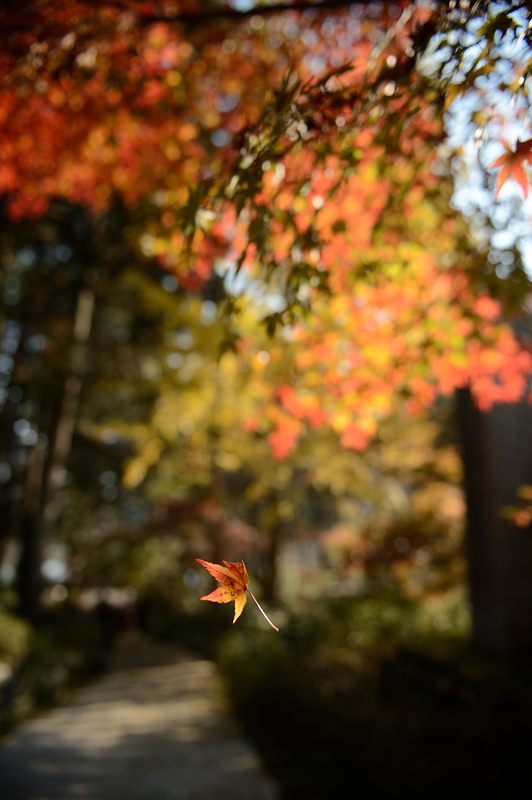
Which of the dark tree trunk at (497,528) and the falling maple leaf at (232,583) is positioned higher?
the dark tree trunk at (497,528)

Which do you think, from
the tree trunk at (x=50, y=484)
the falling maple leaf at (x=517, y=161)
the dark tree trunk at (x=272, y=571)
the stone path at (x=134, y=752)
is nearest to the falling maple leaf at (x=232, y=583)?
the falling maple leaf at (x=517, y=161)

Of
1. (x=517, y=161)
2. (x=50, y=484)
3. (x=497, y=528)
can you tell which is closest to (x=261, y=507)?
(x=50, y=484)

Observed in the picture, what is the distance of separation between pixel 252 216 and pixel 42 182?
15.6 ft

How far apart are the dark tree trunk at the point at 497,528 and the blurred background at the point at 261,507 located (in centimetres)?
2

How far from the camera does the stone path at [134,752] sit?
5863 millimetres

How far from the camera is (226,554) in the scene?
17.6m

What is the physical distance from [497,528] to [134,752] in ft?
15.4

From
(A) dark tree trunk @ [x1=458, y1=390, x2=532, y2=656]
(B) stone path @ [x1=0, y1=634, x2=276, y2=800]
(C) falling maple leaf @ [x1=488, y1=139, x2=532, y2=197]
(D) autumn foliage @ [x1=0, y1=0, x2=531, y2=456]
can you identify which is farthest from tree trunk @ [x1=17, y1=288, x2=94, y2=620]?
(C) falling maple leaf @ [x1=488, y1=139, x2=532, y2=197]

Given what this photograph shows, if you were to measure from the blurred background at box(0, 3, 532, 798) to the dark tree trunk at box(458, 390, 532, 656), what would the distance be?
0.08ft

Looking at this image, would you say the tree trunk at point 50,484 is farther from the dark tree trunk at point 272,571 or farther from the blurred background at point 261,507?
the dark tree trunk at point 272,571

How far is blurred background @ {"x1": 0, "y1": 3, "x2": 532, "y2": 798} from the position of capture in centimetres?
493

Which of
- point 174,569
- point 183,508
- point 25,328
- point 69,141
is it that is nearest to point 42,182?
point 69,141

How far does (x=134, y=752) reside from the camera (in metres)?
7.39

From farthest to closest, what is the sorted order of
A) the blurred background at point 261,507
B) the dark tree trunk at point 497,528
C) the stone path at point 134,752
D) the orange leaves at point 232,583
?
the dark tree trunk at point 497,528 → the stone path at point 134,752 → the blurred background at point 261,507 → the orange leaves at point 232,583
